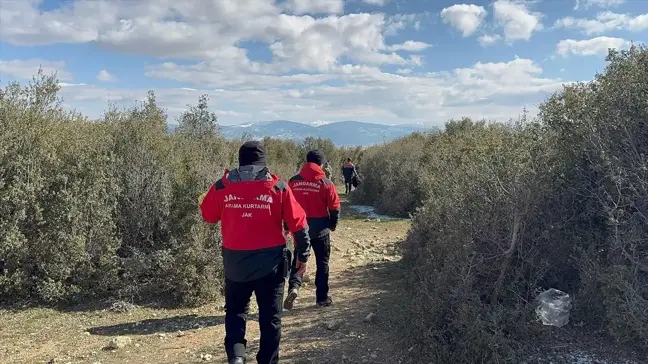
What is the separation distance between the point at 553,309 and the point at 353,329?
2117 millimetres

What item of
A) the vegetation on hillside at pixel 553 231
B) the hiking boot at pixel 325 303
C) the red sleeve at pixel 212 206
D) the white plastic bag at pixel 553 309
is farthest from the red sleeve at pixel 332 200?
the white plastic bag at pixel 553 309

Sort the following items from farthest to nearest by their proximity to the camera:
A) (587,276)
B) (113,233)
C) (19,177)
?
(113,233), (19,177), (587,276)

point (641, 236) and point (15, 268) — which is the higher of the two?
point (641, 236)

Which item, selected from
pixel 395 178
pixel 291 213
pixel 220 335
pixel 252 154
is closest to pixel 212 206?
A: pixel 252 154

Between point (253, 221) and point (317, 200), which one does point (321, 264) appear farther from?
point (253, 221)

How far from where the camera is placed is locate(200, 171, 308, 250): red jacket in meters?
4.11

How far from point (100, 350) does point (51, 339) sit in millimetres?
868

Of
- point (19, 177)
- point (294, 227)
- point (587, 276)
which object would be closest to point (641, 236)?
point (587, 276)

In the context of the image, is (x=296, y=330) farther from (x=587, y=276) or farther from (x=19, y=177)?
(x=19, y=177)

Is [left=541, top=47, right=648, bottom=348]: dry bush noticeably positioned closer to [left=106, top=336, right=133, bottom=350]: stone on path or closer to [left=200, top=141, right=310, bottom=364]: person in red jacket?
[left=200, top=141, right=310, bottom=364]: person in red jacket

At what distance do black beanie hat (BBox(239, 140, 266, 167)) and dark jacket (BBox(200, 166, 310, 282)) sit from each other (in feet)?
0.20

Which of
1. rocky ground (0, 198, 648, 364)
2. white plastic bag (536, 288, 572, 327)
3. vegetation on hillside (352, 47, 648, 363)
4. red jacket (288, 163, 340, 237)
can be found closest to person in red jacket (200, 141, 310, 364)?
rocky ground (0, 198, 648, 364)

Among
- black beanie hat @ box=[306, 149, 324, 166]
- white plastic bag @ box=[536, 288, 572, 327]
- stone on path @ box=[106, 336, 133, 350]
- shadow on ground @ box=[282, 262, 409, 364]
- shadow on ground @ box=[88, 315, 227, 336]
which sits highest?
black beanie hat @ box=[306, 149, 324, 166]

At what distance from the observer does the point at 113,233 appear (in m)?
7.27
